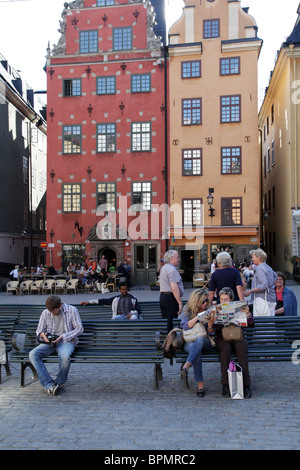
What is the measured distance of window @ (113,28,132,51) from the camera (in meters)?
27.1

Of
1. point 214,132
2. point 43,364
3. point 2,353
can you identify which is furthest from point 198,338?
point 214,132

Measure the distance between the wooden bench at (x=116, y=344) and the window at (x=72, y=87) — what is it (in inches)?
904

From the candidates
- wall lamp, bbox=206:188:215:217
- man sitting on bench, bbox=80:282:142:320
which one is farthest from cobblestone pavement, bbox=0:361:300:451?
wall lamp, bbox=206:188:215:217

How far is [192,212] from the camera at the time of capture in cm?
2634

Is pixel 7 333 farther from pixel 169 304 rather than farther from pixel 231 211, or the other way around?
pixel 231 211

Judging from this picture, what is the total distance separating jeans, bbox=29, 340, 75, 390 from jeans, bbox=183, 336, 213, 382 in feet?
5.84

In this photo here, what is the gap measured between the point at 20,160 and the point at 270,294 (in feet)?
99.3

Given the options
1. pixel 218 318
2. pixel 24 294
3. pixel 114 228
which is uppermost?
pixel 114 228

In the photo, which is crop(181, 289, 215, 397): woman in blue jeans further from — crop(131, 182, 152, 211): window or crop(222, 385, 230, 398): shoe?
crop(131, 182, 152, 211): window

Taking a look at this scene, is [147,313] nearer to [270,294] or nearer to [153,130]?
[270,294]

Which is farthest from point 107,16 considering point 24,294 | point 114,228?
point 24,294

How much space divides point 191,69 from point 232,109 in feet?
11.5

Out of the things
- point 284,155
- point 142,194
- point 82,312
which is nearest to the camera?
point 82,312

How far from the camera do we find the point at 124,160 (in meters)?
27.1
